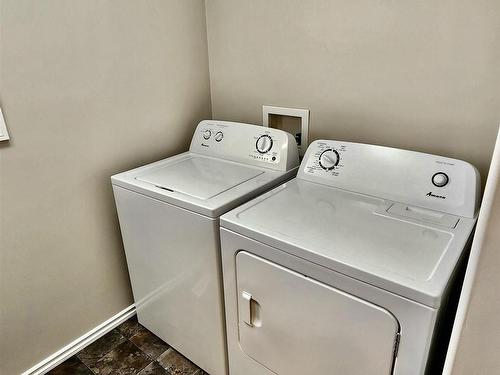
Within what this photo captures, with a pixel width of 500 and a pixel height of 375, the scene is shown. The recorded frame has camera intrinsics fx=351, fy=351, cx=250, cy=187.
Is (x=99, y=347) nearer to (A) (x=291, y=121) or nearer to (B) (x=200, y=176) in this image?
(B) (x=200, y=176)

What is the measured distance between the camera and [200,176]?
1.51 m

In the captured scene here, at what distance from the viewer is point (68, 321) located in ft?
5.32

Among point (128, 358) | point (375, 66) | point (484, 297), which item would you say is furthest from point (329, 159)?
point (128, 358)

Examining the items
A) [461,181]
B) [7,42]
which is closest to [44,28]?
[7,42]

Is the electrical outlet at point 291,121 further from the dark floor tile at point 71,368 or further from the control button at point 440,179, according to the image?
the dark floor tile at point 71,368

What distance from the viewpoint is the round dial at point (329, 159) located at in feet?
4.56

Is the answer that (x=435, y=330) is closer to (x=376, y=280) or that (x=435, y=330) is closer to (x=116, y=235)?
(x=376, y=280)

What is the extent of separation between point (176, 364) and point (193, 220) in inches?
31.6

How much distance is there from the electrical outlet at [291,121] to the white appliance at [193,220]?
148 mm

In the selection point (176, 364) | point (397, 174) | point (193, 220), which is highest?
point (397, 174)

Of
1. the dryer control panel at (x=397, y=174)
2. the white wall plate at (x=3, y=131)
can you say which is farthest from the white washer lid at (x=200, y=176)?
the white wall plate at (x=3, y=131)

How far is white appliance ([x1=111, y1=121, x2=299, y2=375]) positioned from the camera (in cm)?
127

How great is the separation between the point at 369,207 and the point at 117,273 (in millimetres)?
1280

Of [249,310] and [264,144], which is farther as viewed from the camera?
[264,144]
